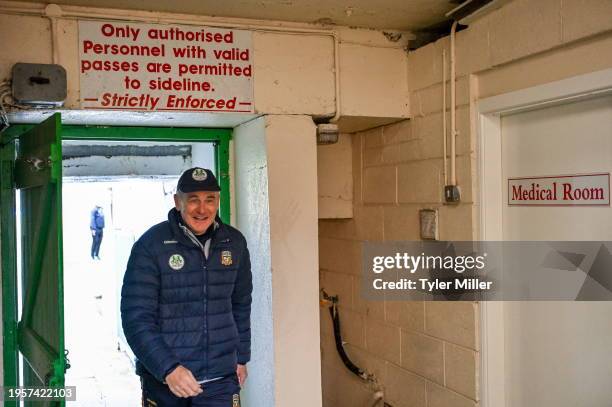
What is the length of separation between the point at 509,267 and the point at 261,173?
128 centimetres

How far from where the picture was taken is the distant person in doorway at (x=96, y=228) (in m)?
9.63

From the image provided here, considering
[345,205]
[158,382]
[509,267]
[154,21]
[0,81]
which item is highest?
[154,21]

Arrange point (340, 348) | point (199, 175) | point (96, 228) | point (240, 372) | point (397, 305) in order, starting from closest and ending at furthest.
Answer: point (199, 175) → point (240, 372) → point (397, 305) → point (340, 348) → point (96, 228)

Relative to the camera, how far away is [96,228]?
10094mm

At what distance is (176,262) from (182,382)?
48 cm

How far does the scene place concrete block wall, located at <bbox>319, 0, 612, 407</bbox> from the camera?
228 cm

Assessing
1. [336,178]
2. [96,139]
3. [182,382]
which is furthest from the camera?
[336,178]

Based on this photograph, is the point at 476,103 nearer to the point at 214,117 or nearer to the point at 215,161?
the point at 214,117

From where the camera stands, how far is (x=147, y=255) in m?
2.37

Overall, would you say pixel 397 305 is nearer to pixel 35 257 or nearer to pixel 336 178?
pixel 336 178

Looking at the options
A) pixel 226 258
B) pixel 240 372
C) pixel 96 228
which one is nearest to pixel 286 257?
pixel 226 258

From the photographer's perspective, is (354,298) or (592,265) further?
(354,298)

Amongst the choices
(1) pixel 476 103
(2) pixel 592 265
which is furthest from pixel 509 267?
(1) pixel 476 103

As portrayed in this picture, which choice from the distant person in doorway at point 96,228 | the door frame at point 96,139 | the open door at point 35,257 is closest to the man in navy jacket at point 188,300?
the open door at point 35,257
